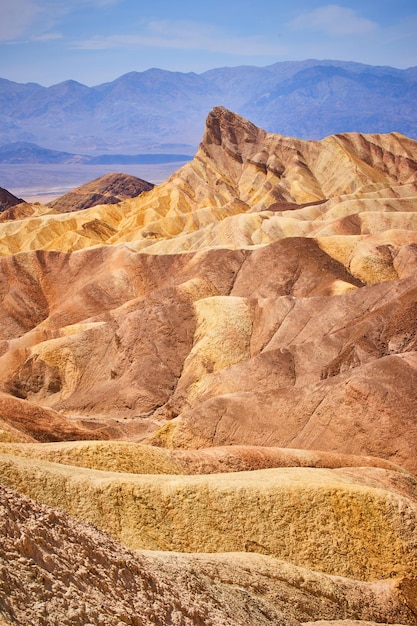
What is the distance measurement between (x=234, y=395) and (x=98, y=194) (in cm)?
14502

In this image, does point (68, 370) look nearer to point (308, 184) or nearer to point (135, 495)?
point (135, 495)

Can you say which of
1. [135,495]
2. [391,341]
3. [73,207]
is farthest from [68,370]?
[73,207]

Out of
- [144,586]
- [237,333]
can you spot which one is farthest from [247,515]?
[237,333]

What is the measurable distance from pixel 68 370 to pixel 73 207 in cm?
12339

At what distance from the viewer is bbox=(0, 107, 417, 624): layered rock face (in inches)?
916

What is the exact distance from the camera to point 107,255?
82.1 meters

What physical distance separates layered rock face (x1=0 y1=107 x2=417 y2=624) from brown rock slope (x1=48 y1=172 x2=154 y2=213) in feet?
190

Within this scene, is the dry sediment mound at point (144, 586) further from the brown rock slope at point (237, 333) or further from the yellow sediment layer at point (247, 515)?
the brown rock slope at point (237, 333)

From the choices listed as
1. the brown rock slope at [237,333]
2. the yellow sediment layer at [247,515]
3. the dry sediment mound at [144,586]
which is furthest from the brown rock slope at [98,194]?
the dry sediment mound at [144,586]

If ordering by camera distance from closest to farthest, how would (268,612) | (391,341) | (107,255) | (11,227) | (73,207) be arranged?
(268,612), (391,341), (107,255), (11,227), (73,207)

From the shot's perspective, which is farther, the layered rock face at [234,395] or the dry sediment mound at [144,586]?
→ the layered rock face at [234,395]

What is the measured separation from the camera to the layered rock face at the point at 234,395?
76.3ft

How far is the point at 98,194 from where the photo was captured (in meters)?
182

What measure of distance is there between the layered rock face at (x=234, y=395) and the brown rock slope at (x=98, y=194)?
58.1 m
